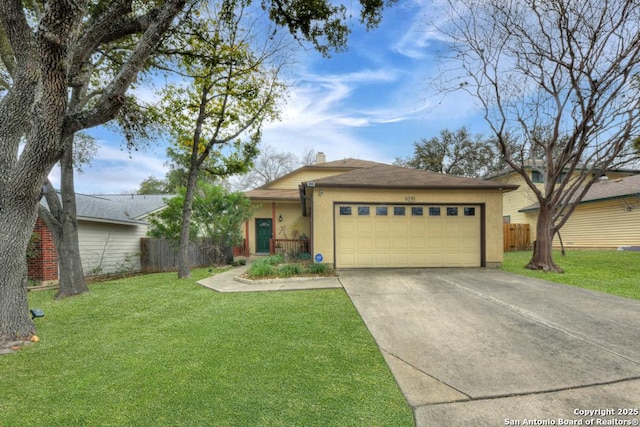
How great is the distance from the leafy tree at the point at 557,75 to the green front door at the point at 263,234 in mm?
10284

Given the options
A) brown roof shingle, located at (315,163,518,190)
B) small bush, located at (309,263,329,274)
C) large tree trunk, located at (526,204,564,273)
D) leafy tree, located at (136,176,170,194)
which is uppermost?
leafy tree, located at (136,176,170,194)

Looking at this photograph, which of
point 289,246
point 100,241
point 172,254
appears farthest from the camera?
point 289,246

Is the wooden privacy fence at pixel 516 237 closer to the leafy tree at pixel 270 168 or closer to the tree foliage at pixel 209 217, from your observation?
the tree foliage at pixel 209 217

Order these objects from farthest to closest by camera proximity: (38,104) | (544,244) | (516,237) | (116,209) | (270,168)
Answer: (270,168) < (516,237) < (116,209) < (544,244) < (38,104)

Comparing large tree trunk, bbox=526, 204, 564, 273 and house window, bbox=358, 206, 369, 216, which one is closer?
large tree trunk, bbox=526, 204, 564, 273

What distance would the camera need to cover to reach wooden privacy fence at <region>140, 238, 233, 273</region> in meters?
12.7

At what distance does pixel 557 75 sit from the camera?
916 cm

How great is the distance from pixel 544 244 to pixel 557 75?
522cm

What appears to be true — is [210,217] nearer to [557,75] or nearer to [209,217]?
[209,217]

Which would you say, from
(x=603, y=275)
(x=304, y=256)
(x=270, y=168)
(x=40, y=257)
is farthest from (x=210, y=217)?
(x=270, y=168)

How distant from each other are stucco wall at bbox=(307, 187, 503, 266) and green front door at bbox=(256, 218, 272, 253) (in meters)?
6.87

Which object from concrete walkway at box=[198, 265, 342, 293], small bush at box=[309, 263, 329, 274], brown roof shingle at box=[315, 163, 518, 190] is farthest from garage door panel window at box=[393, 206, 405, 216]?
concrete walkway at box=[198, 265, 342, 293]

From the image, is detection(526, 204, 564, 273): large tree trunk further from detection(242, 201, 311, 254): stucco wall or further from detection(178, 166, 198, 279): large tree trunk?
detection(178, 166, 198, 279): large tree trunk

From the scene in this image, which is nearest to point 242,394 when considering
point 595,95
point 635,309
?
point 635,309
